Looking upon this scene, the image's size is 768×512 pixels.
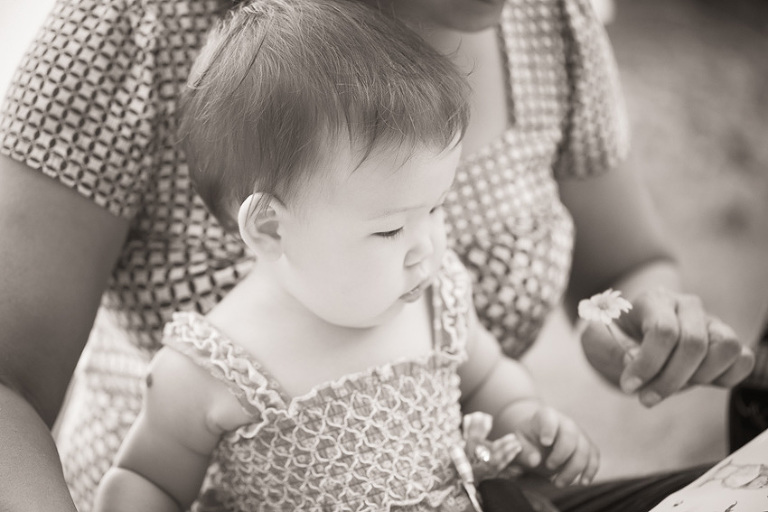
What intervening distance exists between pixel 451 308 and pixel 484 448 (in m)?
0.15

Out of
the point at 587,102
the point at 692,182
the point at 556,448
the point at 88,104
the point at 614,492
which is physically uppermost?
the point at 88,104

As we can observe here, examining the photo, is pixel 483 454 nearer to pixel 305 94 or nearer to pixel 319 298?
pixel 319 298

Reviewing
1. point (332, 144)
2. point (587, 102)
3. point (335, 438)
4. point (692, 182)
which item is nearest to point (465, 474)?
point (335, 438)

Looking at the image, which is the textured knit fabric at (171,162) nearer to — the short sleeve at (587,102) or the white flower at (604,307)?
the short sleeve at (587,102)

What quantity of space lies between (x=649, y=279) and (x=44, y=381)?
818 millimetres

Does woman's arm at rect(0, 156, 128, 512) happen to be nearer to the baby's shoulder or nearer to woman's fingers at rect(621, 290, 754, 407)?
the baby's shoulder

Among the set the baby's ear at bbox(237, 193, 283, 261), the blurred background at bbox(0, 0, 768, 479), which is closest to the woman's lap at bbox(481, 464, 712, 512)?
the baby's ear at bbox(237, 193, 283, 261)

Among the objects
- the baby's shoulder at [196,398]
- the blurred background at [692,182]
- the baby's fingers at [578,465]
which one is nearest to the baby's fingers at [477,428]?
the baby's fingers at [578,465]

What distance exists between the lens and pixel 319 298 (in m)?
0.87

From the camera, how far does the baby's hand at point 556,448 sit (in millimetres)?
982

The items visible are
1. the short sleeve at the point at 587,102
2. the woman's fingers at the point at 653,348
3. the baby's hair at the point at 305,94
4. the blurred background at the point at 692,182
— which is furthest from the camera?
the blurred background at the point at 692,182

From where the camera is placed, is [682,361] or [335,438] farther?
[682,361]

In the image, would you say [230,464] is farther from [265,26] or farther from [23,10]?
[23,10]

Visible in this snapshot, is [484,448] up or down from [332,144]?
down
